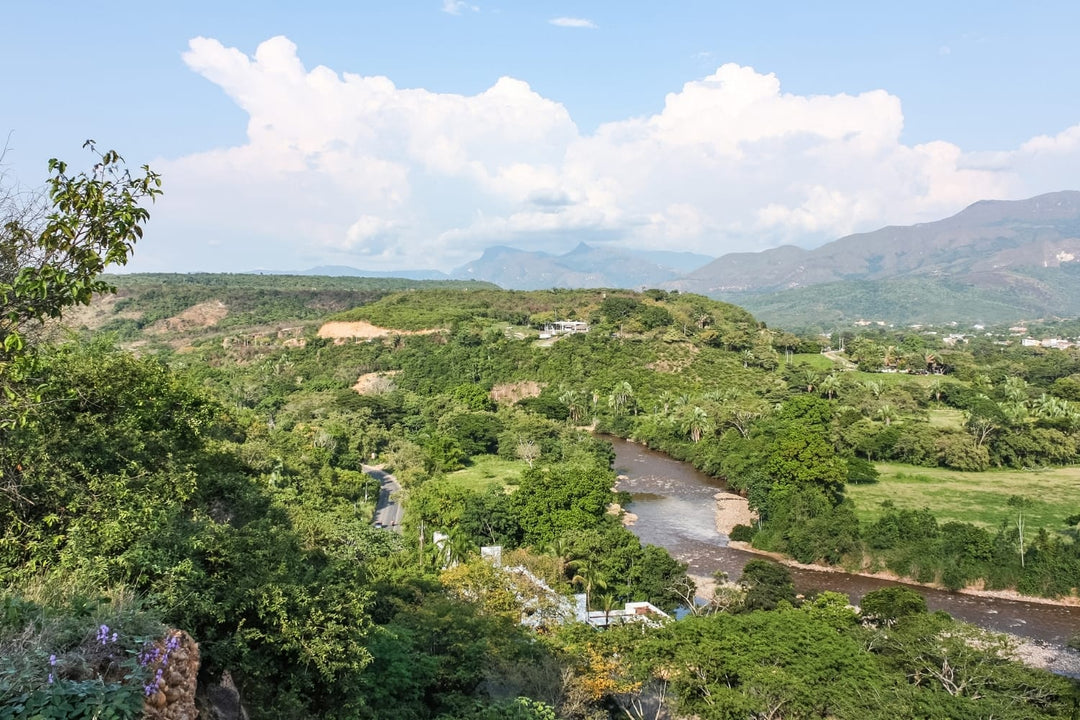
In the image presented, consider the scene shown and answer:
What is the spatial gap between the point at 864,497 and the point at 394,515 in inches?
953

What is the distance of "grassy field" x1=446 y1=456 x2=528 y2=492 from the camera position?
118 ft

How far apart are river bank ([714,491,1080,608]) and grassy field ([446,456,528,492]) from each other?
36.9 feet

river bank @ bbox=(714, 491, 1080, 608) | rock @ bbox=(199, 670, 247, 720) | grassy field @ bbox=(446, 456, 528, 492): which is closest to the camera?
rock @ bbox=(199, 670, 247, 720)

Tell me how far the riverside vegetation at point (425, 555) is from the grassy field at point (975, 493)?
3.31ft

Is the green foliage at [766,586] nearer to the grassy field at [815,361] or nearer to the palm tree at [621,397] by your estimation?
the palm tree at [621,397]

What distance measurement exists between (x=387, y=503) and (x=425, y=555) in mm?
11231

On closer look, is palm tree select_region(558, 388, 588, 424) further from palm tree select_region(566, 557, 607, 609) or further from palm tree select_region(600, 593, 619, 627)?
palm tree select_region(600, 593, 619, 627)

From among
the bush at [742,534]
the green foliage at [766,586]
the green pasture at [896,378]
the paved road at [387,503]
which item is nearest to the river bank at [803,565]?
the bush at [742,534]

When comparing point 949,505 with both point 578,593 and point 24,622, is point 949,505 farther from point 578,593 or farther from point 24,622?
point 24,622

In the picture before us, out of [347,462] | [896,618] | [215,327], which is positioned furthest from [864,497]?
[215,327]

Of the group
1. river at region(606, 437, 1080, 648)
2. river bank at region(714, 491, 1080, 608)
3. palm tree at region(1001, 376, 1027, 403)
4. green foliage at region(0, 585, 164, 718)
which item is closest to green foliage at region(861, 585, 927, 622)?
river at region(606, 437, 1080, 648)

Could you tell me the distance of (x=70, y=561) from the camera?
22.8 feet

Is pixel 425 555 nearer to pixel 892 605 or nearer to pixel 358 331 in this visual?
pixel 892 605

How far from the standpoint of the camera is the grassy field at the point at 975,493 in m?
30.1
